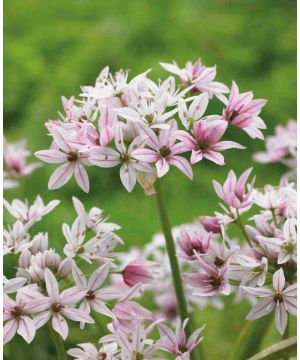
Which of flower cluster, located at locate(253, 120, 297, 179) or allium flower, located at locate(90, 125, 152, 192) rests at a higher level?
flower cluster, located at locate(253, 120, 297, 179)

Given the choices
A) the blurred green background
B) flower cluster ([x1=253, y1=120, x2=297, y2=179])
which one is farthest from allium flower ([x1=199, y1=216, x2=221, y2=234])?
the blurred green background

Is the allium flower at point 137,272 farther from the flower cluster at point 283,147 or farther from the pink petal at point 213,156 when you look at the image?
the flower cluster at point 283,147

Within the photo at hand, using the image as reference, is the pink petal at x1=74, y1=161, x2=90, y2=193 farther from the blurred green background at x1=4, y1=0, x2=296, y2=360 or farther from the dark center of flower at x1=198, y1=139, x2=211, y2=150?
the blurred green background at x1=4, y1=0, x2=296, y2=360

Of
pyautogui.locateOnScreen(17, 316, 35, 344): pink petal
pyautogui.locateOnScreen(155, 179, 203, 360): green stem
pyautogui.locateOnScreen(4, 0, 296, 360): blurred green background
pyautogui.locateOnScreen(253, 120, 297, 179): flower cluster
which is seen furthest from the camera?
pyautogui.locateOnScreen(4, 0, 296, 360): blurred green background

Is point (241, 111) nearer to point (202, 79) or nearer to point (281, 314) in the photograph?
point (202, 79)

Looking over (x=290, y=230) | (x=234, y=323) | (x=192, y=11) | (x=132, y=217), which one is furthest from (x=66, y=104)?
(x=192, y=11)

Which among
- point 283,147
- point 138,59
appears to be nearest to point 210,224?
point 283,147

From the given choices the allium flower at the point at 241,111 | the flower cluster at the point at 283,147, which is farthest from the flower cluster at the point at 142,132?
the flower cluster at the point at 283,147
